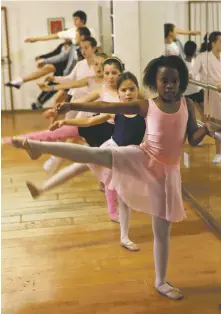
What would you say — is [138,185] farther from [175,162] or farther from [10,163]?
[10,163]

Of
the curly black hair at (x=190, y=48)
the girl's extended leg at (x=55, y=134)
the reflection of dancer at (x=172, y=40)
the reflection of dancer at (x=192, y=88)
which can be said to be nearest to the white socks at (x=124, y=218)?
the girl's extended leg at (x=55, y=134)

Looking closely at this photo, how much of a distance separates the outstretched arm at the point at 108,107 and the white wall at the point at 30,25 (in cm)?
548

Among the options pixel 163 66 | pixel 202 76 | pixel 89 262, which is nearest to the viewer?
pixel 163 66

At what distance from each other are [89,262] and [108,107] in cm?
110

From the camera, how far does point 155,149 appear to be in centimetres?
187

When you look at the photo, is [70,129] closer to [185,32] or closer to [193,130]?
[193,130]

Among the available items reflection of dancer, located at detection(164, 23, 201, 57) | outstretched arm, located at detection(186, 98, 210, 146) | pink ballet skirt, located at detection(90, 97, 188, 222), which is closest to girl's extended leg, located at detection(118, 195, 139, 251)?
pink ballet skirt, located at detection(90, 97, 188, 222)

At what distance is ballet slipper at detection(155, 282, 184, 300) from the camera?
214 cm

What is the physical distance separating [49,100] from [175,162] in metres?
5.81

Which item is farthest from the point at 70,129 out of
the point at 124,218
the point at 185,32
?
the point at 185,32

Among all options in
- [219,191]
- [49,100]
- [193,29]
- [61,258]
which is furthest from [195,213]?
[49,100]

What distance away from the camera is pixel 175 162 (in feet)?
6.28

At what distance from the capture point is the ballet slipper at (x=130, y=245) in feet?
8.64

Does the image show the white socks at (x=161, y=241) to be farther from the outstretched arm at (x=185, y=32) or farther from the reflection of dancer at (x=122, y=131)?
the outstretched arm at (x=185, y=32)
